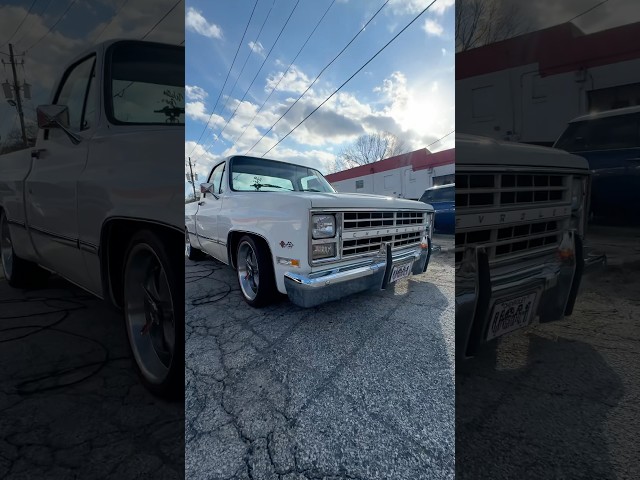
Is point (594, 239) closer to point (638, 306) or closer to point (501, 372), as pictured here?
point (638, 306)

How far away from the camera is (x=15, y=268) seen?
948 mm

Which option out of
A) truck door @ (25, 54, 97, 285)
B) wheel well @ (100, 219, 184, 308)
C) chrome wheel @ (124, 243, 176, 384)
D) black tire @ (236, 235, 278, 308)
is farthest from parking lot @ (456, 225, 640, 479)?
truck door @ (25, 54, 97, 285)

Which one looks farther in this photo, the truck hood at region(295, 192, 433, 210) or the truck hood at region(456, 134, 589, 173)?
the truck hood at region(295, 192, 433, 210)

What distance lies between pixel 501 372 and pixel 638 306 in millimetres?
321

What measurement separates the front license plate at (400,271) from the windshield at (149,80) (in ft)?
2.44

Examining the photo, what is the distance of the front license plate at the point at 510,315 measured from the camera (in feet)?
2.21

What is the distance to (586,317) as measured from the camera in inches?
25.9

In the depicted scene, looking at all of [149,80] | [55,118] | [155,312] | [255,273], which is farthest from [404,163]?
[55,118]

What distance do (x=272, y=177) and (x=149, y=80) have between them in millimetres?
391

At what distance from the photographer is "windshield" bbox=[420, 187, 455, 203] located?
27.8 inches

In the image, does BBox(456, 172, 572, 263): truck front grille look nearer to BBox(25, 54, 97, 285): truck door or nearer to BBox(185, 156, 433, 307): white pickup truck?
BBox(185, 156, 433, 307): white pickup truck

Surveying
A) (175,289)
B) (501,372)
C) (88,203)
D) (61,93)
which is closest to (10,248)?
(88,203)

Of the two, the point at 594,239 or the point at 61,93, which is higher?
the point at 61,93

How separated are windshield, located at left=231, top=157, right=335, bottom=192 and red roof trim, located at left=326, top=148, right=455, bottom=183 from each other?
52 millimetres
